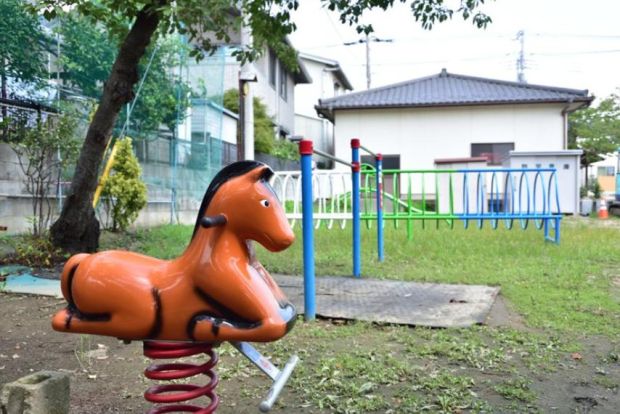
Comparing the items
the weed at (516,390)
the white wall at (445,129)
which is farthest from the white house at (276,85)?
the weed at (516,390)

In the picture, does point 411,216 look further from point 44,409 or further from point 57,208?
point 44,409

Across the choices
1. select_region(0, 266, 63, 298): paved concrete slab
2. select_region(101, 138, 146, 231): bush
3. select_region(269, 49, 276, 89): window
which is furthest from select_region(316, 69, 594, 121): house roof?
select_region(0, 266, 63, 298): paved concrete slab

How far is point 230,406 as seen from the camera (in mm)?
2625

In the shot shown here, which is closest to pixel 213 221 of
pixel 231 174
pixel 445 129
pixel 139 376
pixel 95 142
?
pixel 231 174

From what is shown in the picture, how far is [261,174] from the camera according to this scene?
1.75 meters

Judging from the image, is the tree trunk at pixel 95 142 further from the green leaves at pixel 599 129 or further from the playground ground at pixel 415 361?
the green leaves at pixel 599 129

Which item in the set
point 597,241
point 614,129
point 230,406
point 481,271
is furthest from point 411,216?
point 614,129

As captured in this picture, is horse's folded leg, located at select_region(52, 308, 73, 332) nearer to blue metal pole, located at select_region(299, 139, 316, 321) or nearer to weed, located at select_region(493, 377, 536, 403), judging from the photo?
weed, located at select_region(493, 377, 536, 403)

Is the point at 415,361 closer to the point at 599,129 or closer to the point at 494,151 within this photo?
the point at 494,151

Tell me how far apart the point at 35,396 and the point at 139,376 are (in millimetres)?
944

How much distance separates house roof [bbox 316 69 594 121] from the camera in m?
16.7

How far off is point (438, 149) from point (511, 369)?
14.8 metres

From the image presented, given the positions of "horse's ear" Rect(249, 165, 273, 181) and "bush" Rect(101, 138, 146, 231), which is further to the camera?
"bush" Rect(101, 138, 146, 231)

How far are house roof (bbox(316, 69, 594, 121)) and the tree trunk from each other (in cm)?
1217
